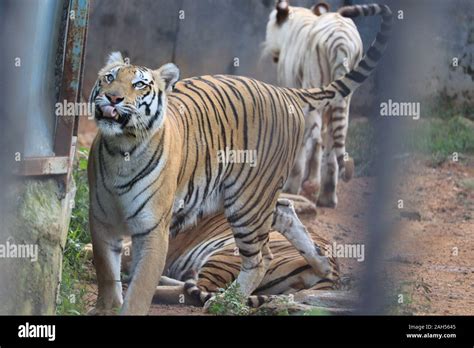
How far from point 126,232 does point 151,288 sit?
0.30m

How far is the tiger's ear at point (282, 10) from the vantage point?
8695 millimetres

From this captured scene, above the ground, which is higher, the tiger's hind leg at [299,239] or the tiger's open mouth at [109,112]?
the tiger's open mouth at [109,112]

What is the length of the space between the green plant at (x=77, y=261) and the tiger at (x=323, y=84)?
217cm

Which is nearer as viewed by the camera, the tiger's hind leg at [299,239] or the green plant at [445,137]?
the tiger's hind leg at [299,239]

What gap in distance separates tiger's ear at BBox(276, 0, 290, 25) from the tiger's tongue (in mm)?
4819

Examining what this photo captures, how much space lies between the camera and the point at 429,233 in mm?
6910

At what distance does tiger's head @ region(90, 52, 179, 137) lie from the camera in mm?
4160

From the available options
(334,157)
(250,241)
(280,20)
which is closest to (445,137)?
(334,157)

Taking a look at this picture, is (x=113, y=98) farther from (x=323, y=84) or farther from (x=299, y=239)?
(x=323, y=84)

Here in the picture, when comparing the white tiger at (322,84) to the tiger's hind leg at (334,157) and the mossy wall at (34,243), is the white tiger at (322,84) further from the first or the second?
the mossy wall at (34,243)

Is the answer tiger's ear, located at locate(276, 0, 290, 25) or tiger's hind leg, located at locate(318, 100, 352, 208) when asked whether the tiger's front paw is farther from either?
tiger's ear, located at locate(276, 0, 290, 25)

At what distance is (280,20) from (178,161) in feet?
15.1

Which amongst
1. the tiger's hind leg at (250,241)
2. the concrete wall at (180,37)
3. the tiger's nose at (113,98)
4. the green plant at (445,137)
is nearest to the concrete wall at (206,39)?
the concrete wall at (180,37)
